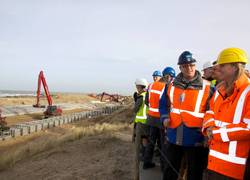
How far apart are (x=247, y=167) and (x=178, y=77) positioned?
1946 mm

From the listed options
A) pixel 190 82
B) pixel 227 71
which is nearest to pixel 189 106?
pixel 190 82

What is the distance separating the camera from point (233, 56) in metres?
3.38

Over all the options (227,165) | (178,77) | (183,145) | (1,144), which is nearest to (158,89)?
(178,77)

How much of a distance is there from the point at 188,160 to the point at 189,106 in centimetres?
77

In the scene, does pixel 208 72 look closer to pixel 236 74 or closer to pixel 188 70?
pixel 188 70

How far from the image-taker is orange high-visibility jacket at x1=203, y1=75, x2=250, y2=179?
3139mm

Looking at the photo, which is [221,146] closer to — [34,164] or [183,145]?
[183,145]

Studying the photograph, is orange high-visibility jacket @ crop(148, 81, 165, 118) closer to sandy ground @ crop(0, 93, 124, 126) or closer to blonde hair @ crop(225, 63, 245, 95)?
blonde hair @ crop(225, 63, 245, 95)

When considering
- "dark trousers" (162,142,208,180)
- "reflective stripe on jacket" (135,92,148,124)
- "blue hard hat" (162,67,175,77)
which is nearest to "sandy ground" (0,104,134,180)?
"reflective stripe on jacket" (135,92,148,124)

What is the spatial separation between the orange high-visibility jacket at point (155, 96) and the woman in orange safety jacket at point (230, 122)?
2.88 meters

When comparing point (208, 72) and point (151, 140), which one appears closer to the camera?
point (208, 72)

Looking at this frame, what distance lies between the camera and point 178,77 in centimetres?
479

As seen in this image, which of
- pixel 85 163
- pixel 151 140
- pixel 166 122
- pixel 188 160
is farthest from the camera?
pixel 85 163

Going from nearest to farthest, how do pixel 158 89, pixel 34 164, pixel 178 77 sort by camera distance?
pixel 178 77 → pixel 158 89 → pixel 34 164
